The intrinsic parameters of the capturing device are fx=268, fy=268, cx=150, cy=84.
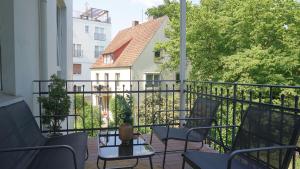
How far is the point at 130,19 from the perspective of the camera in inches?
848

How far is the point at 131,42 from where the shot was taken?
18828 millimetres

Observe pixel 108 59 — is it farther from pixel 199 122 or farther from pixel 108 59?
pixel 199 122

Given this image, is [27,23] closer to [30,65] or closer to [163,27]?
[30,65]

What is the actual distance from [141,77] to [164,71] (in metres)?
1.53

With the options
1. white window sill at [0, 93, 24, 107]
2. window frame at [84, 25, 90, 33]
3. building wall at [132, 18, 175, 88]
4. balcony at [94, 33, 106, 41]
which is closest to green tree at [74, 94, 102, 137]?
white window sill at [0, 93, 24, 107]

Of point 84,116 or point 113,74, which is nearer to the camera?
point 84,116

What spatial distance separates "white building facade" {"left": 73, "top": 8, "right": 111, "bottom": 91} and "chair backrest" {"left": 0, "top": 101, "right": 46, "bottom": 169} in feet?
71.2

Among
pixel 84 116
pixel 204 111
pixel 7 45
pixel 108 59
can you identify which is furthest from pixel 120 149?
pixel 108 59

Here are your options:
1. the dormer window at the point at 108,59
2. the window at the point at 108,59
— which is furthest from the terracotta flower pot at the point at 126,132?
the window at the point at 108,59

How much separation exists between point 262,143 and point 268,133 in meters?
0.11

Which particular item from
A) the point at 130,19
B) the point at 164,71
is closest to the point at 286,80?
the point at 164,71

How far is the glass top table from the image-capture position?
7.41 ft

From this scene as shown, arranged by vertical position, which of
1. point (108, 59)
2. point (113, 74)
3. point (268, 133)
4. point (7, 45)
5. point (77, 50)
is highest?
point (77, 50)

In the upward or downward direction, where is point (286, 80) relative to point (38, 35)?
downward
